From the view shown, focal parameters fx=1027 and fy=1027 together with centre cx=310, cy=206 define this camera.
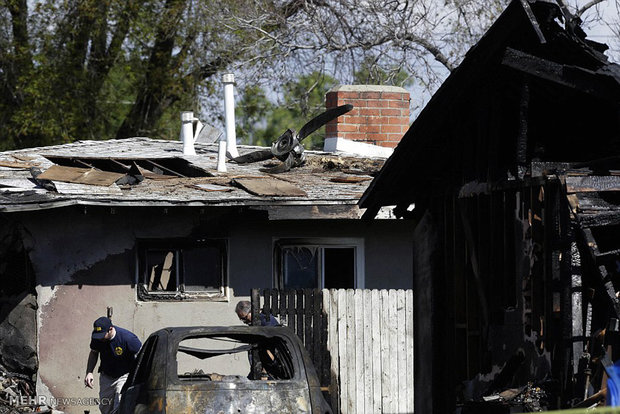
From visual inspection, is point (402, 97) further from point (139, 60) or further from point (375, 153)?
point (139, 60)

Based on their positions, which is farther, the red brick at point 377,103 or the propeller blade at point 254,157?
the red brick at point 377,103

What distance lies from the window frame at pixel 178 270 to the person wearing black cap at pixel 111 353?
2.01 metres

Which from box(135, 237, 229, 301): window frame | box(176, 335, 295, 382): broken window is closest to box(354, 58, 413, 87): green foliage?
box(135, 237, 229, 301): window frame

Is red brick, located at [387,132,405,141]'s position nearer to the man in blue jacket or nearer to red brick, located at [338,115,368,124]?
red brick, located at [338,115,368,124]

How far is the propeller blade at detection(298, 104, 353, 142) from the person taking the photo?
16.7 m

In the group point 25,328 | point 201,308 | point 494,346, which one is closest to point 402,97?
point 201,308

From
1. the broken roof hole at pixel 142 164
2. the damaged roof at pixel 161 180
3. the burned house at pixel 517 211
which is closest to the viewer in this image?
the burned house at pixel 517 211

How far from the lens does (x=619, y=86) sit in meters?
6.71

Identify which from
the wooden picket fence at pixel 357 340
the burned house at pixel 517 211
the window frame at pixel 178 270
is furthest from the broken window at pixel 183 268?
the burned house at pixel 517 211

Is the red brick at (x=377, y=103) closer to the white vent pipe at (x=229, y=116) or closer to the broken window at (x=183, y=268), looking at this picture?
the white vent pipe at (x=229, y=116)

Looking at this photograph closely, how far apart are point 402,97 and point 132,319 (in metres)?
7.45

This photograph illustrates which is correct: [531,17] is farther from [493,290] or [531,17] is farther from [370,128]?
[370,128]

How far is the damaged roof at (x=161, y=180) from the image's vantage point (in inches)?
513

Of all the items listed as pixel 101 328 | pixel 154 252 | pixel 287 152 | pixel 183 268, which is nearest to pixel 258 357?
pixel 101 328
